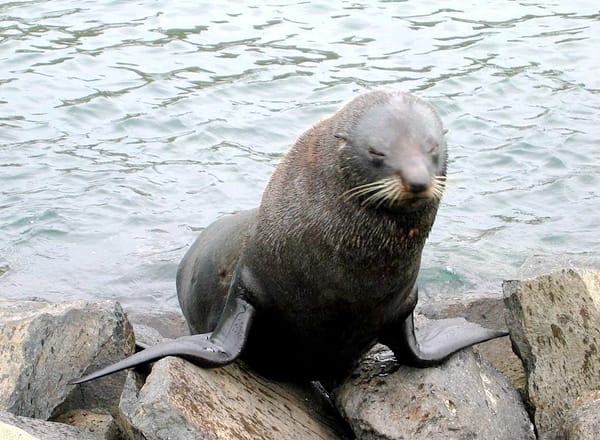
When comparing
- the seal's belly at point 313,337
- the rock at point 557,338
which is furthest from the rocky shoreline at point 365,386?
the seal's belly at point 313,337

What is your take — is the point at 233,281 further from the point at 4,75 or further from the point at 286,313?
the point at 4,75

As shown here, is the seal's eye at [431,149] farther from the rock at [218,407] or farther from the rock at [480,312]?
the rock at [480,312]

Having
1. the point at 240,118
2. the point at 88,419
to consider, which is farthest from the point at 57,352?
the point at 240,118

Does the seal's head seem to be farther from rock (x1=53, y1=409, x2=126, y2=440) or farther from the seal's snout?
rock (x1=53, y1=409, x2=126, y2=440)

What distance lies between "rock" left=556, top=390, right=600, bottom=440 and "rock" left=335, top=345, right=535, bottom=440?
441 millimetres

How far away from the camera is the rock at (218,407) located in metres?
4.95

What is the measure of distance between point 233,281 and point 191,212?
15.7 ft

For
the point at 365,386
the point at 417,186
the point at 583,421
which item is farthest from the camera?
the point at 365,386

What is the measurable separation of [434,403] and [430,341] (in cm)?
63

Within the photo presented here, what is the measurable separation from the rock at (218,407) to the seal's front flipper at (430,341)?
0.56m

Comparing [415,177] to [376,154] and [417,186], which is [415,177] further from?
[376,154]

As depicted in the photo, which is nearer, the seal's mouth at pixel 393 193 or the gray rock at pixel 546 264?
the seal's mouth at pixel 393 193

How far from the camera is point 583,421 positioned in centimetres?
532

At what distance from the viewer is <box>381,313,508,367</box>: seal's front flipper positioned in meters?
6.23
